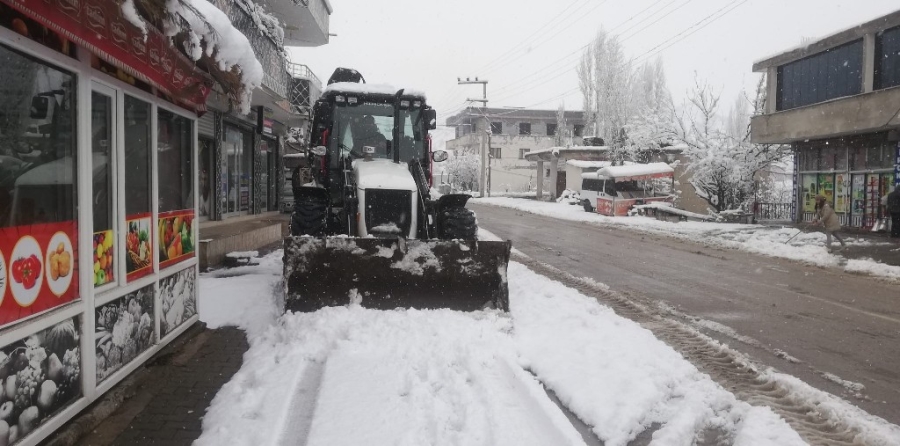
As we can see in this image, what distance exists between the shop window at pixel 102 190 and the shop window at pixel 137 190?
0.27 m

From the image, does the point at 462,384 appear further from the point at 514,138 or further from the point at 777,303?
the point at 514,138

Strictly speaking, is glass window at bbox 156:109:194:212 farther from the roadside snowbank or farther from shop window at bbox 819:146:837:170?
shop window at bbox 819:146:837:170

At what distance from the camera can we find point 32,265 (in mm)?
3328

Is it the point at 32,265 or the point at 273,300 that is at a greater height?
the point at 32,265

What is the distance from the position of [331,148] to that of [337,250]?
3011mm

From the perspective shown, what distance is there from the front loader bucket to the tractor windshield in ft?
9.30

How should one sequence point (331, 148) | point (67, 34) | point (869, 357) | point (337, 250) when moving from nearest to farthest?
point (67, 34)
point (869, 357)
point (337, 250)
point (331, 148)

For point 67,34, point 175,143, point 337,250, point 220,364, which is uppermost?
point 67,34

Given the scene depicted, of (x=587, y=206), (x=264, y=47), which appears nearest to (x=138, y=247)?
(x=264, y=47)

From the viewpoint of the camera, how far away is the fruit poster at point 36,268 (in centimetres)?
310

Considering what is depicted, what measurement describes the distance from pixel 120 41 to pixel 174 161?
6.65 feet

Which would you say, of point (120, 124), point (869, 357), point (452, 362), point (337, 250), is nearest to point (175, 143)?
point (120, 124)

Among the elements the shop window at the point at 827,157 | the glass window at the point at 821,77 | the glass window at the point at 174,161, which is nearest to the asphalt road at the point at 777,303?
the glass window at the point at 174,161

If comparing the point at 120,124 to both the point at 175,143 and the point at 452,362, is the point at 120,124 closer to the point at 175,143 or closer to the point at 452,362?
the point at 175,143
